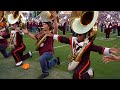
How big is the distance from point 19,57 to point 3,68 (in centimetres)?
74

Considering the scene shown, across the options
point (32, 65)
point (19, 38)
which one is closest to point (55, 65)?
point (32, 65)

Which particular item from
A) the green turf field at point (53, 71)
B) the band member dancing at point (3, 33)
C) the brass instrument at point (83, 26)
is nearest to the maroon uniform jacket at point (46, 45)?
the green turf field at point (53, 71)

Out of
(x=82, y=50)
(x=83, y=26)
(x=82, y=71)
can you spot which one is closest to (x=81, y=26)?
(x=83, y=26)

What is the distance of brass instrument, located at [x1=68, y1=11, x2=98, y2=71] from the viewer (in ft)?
19.9

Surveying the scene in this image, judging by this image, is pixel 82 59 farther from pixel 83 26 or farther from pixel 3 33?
pixel 3 33

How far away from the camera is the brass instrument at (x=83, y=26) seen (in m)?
6.07

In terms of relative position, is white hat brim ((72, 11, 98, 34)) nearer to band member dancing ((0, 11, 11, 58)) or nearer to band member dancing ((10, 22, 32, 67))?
band member dancing ((10, 22, 32, 67))

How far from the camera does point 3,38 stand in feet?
33.7

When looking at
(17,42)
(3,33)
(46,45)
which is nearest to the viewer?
(46,45)

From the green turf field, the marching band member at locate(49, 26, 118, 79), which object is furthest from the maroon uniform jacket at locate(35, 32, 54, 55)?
the marching band member at locate(49, 26, 118, 79)

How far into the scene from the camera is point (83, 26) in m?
6.13

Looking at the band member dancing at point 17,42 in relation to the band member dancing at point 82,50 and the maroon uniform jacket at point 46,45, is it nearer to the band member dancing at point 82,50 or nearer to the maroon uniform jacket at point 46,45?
the maroon uniform jacket at point 46,45

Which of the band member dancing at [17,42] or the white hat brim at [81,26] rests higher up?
the white hat brim at [81,26]

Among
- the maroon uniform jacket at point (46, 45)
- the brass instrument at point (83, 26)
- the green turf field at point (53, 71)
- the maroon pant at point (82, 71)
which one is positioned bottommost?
the green turf field at point (53, 71)
